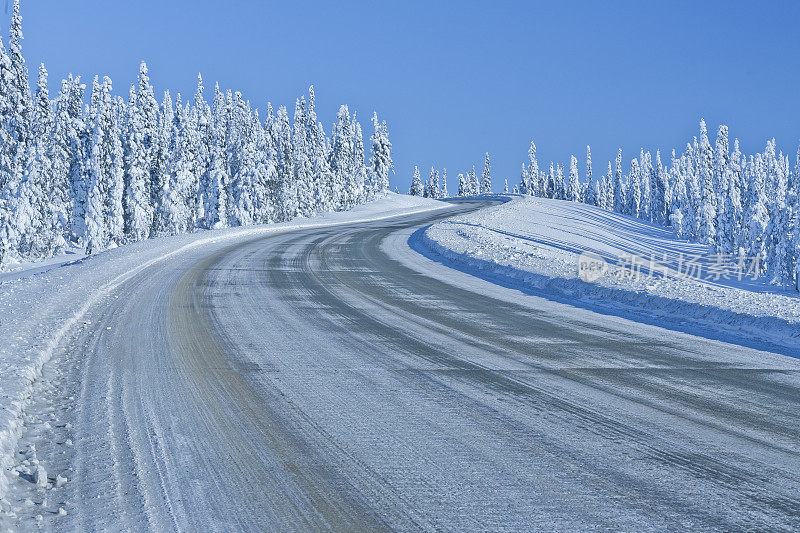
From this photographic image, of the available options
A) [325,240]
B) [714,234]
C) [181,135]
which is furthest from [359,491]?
[714,234]

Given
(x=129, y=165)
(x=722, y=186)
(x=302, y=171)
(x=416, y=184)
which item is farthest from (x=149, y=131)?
(x=416, y=184)

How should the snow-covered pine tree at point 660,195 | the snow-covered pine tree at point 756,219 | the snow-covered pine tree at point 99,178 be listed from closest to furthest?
the snow-covered pine tree at point 99,178
the snow-covered pine tree at point 756,219
the snow-covered pine tree at point 660,195

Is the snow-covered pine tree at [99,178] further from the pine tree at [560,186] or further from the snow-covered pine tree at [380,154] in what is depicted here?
the pine tree at [560,186]

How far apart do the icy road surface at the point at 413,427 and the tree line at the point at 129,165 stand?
39296mm

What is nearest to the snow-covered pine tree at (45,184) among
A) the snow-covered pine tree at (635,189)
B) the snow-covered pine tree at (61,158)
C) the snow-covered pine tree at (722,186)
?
the snow-covered pine tree at (61,158)

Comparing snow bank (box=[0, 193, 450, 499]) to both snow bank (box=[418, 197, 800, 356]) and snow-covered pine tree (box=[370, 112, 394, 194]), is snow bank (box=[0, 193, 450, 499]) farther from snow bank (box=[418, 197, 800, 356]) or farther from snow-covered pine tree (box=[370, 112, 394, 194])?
snow-covered pine tree (box=[370, 112, 394, 194])

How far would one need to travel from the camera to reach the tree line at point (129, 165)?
43.1m

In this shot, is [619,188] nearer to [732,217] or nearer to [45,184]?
[732,217]

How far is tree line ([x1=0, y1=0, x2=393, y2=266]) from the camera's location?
4309 centimetres

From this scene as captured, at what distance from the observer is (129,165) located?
52.3m

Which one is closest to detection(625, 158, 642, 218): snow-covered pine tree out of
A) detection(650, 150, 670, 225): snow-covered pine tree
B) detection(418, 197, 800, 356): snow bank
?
detection(650, 150, 670, 225): snow-covered pine tree

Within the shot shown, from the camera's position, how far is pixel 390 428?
4273 mm

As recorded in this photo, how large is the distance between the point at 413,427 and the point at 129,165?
178 ft

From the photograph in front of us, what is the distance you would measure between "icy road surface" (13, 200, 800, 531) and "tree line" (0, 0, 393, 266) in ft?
129
